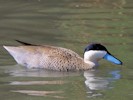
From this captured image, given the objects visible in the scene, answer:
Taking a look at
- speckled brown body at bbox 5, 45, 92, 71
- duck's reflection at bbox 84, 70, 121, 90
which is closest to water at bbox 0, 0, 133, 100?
duck's reflection at bbox 84, 70, 121, 90

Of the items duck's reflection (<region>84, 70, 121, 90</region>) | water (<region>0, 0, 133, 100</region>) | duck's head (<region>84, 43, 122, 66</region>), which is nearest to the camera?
water (<region>0, 0, 133, 100</region>)

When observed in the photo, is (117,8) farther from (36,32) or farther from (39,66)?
(39,66)

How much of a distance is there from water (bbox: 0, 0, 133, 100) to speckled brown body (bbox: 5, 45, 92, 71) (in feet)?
0.59

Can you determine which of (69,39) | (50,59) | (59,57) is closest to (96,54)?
(59,57)

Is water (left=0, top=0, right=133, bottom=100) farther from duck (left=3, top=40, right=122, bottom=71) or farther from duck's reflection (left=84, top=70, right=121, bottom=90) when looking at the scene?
duck (left=3, top=40, right=122, bottom=71)

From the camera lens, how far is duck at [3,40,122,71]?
12.9 metres

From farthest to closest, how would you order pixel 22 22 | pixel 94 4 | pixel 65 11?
1. pixel 94 4
2. pixel 65 11
3. pixel 22 22

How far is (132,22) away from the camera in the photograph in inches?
693

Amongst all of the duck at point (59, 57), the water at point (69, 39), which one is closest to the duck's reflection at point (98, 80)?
the water at point (69, 39)

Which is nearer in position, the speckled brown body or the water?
the water

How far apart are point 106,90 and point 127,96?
25.0 inches

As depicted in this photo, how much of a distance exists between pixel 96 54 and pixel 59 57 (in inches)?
30.1

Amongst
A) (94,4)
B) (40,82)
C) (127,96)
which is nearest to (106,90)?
(127,96)

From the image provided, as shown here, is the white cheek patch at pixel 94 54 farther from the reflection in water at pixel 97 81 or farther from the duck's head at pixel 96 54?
the reflection in water at pixel 97 81
